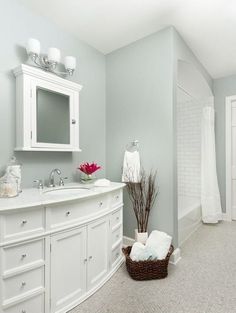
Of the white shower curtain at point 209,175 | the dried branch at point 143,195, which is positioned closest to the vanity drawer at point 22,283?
the dried branch at point 143,195

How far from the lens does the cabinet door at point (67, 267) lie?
1389 millimetres

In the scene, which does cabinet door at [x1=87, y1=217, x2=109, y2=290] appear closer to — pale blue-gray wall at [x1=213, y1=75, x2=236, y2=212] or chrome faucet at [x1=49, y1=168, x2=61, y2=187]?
chrome faucet at [x1=49, y1=168, x2=61, y2=187]

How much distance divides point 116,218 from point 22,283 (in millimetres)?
951

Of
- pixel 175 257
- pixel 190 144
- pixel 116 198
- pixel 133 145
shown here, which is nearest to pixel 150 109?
pixel 133 145

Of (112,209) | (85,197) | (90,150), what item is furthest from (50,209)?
(90,150)

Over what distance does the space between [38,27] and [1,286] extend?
2083mm

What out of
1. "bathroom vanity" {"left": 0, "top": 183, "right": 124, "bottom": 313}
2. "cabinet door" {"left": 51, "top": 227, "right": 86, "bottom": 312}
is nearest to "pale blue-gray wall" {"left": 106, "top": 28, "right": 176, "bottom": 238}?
"bathroom vanity" {"left": 0, "top": 183, "right": 124, "bottom": 313}

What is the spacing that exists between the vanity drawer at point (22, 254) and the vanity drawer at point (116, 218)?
731 mm

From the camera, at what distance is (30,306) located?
129cm

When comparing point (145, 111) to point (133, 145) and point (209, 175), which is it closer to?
point (133, 145)

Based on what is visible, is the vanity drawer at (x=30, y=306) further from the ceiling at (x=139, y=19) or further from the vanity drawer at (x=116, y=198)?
the ceiling at (x=139, y=19)

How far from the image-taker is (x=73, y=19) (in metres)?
2.02

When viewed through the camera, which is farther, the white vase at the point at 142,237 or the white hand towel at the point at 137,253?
the white vase at the point at 142,237

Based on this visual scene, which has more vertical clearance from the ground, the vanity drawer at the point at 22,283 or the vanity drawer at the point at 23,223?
the vanity drawer at the point at 23,223
